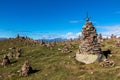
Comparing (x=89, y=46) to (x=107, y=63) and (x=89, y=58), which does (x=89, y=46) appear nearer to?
(x=89, y=58)

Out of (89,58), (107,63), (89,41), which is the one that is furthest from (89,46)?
(107,63)

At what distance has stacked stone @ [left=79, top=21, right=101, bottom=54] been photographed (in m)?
84.4

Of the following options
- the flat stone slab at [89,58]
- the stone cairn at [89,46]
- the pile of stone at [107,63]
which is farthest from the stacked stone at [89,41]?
the pile of stone at [107,63]

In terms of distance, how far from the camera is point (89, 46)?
280 feet

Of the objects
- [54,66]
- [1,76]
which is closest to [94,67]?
[54,66]

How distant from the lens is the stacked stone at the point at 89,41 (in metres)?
84.4

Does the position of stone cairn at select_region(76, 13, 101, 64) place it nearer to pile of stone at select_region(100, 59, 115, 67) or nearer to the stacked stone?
the stacked stone

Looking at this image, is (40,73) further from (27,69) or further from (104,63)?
(104,63)

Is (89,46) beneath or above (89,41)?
beneath

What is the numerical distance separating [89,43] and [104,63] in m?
12.9

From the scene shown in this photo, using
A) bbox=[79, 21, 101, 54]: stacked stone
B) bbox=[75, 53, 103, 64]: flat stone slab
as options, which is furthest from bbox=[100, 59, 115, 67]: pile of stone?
bbox=[79, 21, 101, 54]: stacked stone

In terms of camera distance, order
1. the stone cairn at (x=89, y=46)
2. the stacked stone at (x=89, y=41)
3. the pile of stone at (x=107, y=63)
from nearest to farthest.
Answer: the pile of stone at (x=107, y=63) < the stone cairn at (x=89, y=46) < the stacked stone at (x=89, y=41)

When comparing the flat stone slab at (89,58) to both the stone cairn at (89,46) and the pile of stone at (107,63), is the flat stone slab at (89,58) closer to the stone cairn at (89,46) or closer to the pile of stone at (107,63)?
the stone cairn at (89,46)

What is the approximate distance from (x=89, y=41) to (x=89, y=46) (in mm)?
2370
